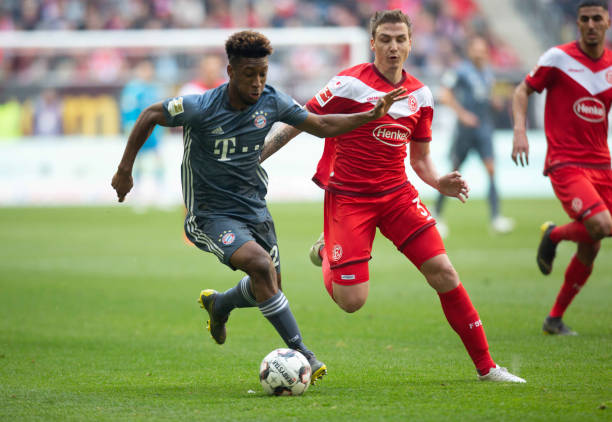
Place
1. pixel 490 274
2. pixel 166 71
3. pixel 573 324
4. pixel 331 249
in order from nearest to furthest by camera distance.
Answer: pixel 331 249 < pixel 573 324 < pixel 490 274 < pixel 166 71

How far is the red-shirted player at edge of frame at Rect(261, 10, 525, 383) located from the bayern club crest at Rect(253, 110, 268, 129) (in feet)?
1.12

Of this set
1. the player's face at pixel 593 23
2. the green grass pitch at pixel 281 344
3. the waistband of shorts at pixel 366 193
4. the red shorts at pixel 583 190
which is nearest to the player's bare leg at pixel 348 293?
the green grass pitch at pixel 281 344

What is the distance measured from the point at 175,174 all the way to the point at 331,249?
14.5 meters

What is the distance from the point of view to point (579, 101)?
727 centimetres

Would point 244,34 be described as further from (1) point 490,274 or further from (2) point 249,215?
(1) point 490,274

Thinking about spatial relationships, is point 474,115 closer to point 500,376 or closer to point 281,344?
point 281,344

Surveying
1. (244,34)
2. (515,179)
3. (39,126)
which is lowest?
(515,179)

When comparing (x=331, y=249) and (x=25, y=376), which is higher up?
(x=331, y=249)

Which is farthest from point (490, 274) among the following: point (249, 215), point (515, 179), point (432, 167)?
point (515, 179)

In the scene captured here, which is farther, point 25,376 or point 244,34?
point 25,376

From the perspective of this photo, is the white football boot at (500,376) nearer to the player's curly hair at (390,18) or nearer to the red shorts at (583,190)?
the red shorts at (583,190)

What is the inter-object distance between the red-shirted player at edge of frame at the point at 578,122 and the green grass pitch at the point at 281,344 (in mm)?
694

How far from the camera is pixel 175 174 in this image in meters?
20.4

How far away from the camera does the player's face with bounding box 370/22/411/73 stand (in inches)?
234
